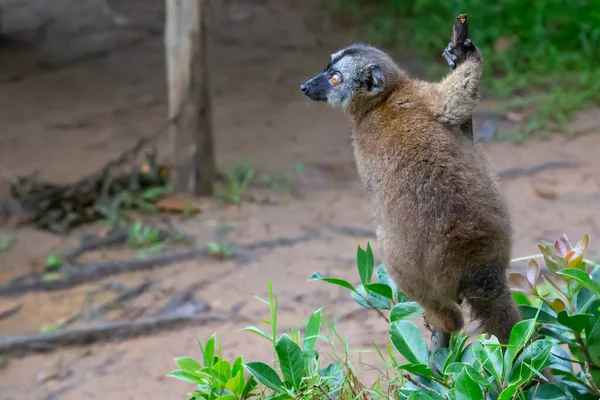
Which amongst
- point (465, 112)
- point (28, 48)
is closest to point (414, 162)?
point (465, 112)

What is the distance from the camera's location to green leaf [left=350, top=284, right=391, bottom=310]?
2.63m

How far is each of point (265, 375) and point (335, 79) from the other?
1.17 metres

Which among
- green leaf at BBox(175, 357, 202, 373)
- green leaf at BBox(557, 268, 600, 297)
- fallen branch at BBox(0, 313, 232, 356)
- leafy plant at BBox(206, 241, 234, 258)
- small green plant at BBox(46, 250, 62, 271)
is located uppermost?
green leaf at BBox(557, 268, 600, 297)

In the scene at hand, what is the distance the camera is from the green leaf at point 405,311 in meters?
2.44

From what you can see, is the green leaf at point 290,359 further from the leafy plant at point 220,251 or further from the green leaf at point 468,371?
the leafy plant at point 220,251

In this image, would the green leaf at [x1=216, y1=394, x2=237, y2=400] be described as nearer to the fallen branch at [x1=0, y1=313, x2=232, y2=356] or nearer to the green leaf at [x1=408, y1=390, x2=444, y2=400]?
the green leaf at [x1=408, y1=390, x2=444, y2=400]

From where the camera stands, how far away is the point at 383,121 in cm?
255

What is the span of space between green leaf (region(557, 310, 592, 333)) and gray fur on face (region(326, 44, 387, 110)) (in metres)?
1.01

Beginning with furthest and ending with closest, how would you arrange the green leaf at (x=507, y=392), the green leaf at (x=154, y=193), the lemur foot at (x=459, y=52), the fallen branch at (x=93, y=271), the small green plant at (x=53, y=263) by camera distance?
the green leaf at (x=154, y=193) < the small green plant at (x=53, y=263) < the fallen branch at (x=93, y=271) < the lemur foot at (x=459, y=52) < the green leaf at (x=507, y=392)

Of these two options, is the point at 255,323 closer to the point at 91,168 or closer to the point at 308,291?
the point at 308,291

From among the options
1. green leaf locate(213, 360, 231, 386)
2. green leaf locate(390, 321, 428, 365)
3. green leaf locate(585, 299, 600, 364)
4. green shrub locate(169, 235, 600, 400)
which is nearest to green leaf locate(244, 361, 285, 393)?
green shrub locate(169, 235, 600, 400)

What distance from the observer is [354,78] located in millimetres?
2711

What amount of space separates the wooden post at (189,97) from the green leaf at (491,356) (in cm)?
445

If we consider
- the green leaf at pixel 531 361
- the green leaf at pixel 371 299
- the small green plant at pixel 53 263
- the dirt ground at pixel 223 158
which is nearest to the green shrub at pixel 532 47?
the dirt ground at pixel 223 158
